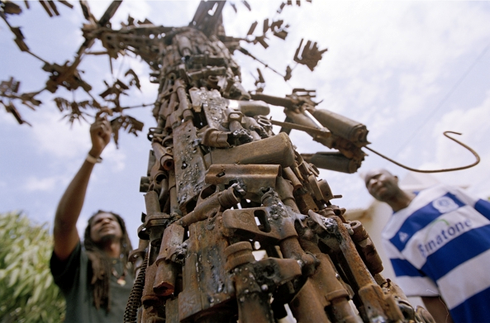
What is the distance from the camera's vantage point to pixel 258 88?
11.7 feet

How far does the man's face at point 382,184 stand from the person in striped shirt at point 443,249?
0.03 m

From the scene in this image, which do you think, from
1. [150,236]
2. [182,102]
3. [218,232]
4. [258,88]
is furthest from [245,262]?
[258,88]

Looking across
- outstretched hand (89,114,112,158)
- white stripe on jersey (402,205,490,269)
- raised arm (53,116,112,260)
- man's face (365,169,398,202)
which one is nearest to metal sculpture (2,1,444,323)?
outstretched hand (89,114,112,158)

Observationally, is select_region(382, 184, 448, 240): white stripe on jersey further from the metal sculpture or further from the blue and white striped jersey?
the metal sculpture

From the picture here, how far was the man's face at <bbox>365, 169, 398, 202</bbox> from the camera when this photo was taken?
3.74 m

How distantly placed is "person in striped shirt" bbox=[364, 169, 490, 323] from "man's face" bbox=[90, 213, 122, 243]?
3187mm

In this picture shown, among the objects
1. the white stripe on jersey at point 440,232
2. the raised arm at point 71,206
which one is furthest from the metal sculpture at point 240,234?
the white stripe on jersey at point 440,232

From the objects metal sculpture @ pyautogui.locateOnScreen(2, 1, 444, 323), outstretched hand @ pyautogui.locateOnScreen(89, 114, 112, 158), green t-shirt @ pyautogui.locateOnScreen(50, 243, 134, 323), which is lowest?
metal sculpture @ pyautogui.locateOnScreen(2, 1, 444, 323)

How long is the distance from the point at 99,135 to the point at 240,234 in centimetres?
208

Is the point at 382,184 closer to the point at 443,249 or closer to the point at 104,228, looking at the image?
the point at 443,249

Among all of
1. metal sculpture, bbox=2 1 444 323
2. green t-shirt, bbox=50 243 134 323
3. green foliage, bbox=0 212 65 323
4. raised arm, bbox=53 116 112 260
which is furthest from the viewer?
green foliage, bbox=0 212 65 323

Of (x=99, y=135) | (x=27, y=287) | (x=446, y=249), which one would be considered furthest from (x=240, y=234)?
(x=27, y=287)

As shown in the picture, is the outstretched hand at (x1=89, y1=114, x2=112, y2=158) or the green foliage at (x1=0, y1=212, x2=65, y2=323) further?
the green foliage at (x1=0, y1=212, x2=65, y2=323)

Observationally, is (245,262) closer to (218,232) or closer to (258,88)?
(218,232)
